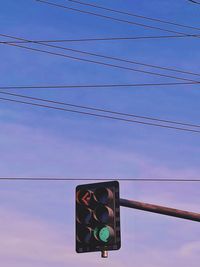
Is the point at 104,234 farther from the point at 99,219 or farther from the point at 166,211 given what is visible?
the point at 166,211

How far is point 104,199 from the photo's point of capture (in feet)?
41.1

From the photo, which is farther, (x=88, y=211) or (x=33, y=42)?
(x=33, y=42)

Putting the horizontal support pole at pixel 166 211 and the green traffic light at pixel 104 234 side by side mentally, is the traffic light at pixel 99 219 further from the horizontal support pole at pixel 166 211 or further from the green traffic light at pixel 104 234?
the horizontal support pole at pixel 166 211

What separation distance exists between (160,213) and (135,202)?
605 millimetres

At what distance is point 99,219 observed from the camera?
1246 centimetres

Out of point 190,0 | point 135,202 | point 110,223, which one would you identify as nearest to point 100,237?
point 110,223

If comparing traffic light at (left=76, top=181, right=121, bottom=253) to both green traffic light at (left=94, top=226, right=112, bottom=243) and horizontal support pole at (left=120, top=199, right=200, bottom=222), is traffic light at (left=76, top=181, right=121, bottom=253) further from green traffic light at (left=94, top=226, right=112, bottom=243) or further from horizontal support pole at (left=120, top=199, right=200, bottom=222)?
horizontal support pole at (left=120, top=199, right=200, bottom=222)

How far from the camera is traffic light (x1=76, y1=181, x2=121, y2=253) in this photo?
12258 mm

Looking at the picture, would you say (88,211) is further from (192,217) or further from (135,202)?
(192,217)

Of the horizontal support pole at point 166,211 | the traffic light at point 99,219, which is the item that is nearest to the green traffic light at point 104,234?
the traffic light at point 99,219

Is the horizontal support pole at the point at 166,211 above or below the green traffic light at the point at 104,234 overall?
above

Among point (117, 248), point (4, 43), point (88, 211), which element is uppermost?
point (4, 43)

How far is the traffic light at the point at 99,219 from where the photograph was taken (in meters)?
12.3

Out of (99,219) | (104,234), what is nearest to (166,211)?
(99,219)
